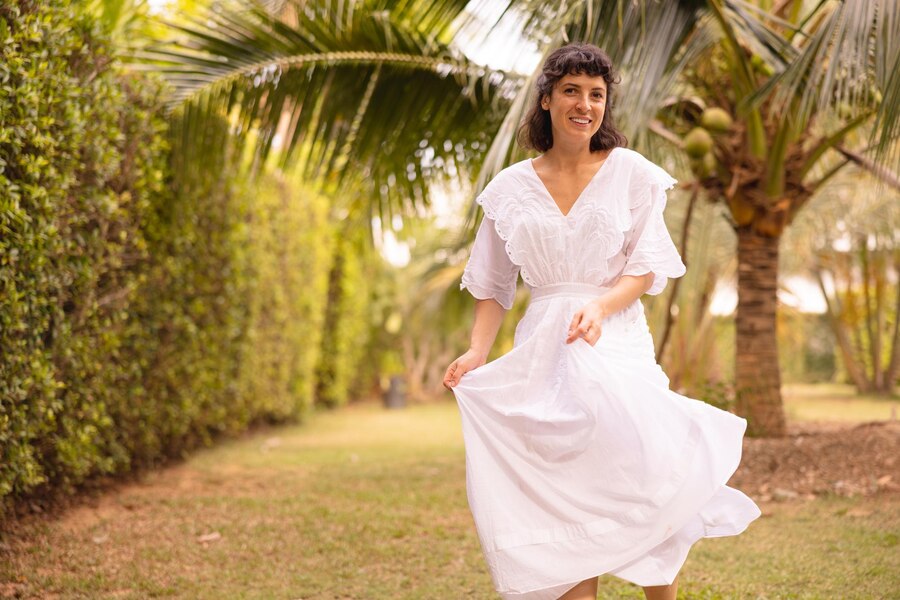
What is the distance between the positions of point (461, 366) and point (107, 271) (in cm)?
321

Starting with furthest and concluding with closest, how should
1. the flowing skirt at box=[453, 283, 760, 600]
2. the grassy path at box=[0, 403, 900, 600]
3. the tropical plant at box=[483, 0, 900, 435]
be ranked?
the tropical plant at box=[483, 0, 900, 435] → the grassy path at box=[0, 403, 900, 600] → the flowing skirt at box=[453, 283, 760, 600]

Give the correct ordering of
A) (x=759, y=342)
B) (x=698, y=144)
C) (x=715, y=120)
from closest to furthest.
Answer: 1. (x=698, y=144)
2. (x=715, y=120)
3. (x=759, y=342)

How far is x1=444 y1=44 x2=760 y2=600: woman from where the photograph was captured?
92.1 inches

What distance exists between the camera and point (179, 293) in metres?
6.42

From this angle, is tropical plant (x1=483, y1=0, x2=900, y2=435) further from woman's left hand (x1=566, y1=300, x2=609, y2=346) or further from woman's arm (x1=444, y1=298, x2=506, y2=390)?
woman's left hand (x1=566, y1=300, x2=609, y2=346)

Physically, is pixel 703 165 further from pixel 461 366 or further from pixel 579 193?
pixel 461 366

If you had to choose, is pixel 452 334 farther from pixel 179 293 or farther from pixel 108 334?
pixel 108 334

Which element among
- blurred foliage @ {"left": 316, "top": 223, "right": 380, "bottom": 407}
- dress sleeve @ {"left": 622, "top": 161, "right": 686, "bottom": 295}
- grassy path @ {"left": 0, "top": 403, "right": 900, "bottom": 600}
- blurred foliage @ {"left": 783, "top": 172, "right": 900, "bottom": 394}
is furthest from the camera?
blurred foliage @ {"left": 316, "top": 223, "right": 380, "bottom": 407}

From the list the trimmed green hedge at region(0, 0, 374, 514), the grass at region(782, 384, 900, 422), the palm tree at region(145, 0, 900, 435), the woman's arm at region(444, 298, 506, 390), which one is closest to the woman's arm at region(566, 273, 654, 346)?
the woman's arm at region(444, 298, 506, 390)

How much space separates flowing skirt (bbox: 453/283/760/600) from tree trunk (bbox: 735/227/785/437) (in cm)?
403

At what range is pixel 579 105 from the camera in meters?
2.54

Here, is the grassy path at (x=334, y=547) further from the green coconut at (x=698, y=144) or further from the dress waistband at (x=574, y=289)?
the green coconut at (x=698, y=144)

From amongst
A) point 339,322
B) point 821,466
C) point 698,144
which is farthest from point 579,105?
point 339,322

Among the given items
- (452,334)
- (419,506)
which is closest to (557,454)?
(419,506)
